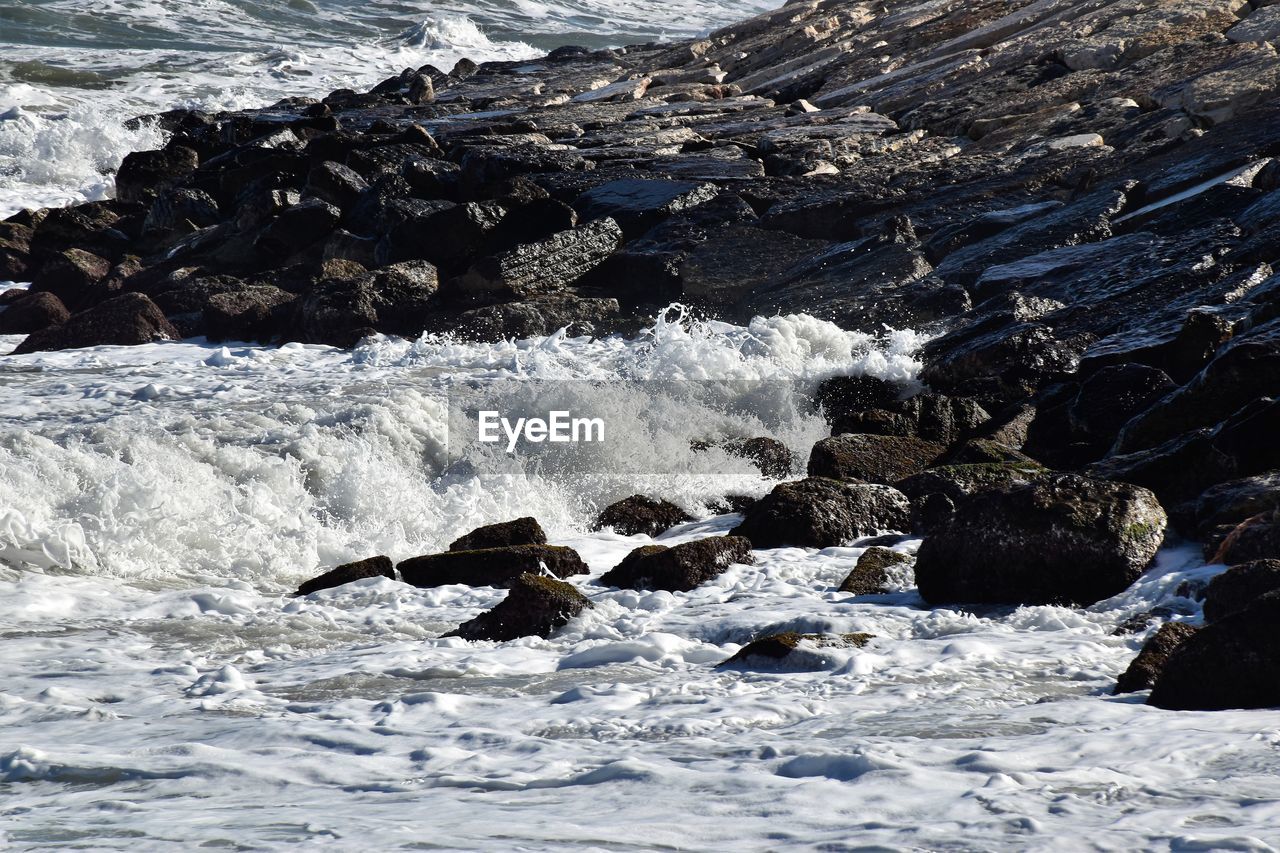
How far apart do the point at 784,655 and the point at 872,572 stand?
1.39m

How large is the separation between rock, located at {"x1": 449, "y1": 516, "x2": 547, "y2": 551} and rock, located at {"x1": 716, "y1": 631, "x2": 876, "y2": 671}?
2378 millimetres

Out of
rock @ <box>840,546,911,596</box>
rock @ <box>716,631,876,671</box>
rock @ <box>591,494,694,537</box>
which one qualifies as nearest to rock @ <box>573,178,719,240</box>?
rock @ <box>591,494,694,537</box>

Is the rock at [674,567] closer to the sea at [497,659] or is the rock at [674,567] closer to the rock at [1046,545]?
the sea at [497,659]

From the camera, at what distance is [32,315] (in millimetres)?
14227

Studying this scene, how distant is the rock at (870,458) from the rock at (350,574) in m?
3.00

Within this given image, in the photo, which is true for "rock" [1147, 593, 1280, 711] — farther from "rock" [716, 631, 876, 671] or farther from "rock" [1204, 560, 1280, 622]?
"rock" [716, 631, 876, 671]

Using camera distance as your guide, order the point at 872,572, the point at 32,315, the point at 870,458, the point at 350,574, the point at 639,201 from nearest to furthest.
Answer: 1. the point at 872,572
2. the point at 350,574
3. the point at 870,458
4. the point at 32,315
5. the point at 639,201

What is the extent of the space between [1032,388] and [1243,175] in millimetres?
4130

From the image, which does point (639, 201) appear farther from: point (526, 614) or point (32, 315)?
point (526, 614)

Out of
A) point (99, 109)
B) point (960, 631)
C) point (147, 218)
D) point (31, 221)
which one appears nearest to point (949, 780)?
point (960, 631)

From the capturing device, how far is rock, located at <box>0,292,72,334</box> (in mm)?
14125

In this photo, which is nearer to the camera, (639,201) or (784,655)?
(784,655)

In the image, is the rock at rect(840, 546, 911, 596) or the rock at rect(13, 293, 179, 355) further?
the rock at rect(13, 293, 179, 355)

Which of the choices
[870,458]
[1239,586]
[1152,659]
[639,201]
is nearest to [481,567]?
[870,458]
